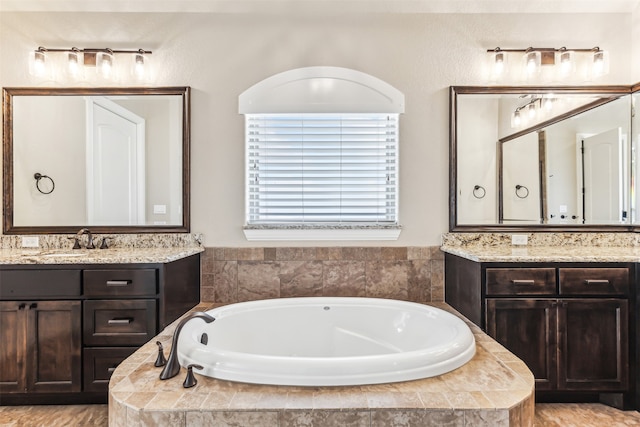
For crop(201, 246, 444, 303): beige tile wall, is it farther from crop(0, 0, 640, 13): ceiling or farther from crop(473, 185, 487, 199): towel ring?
crop(0, 0, 640, 13): ceiling

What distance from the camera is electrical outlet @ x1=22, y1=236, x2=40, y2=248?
2.45m

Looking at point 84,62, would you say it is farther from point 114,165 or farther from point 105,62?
point 114,165

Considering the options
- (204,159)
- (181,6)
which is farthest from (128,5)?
(204,159)

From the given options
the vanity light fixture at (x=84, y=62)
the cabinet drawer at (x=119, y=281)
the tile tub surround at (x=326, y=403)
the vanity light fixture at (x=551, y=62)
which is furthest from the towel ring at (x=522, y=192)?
the vanity light fixture at (x=84, y=62)

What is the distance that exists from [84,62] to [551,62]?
10.8ft

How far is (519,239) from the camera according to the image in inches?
97.2

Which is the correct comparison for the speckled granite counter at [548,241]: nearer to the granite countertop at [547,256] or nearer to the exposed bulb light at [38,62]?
the granite countertop at [547,256]

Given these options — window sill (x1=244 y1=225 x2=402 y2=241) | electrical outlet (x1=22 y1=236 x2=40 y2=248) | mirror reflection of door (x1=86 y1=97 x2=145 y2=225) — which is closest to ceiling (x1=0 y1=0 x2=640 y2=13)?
mirror reflection of door (x1=86 y1=97 x2=145 y2=225)


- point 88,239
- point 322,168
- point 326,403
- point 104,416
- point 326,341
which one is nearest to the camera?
point 326,403

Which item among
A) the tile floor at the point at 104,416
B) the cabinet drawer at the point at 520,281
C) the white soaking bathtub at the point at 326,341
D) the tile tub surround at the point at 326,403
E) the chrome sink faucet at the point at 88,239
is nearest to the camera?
the tile tub surround at the point at 326,403

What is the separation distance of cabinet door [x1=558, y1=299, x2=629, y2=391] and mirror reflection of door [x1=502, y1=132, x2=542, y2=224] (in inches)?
28.5

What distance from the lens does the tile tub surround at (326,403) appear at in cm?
108

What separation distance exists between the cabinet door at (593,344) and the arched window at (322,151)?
44.7 inches

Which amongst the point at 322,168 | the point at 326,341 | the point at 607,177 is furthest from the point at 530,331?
the point at 322,168
